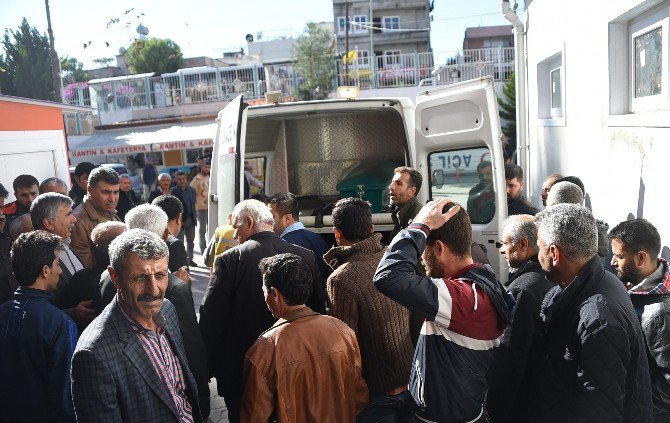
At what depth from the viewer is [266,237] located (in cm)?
364

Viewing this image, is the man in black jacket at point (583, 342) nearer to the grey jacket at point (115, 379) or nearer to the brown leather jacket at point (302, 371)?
the brown leather jacket at point (302, 371)

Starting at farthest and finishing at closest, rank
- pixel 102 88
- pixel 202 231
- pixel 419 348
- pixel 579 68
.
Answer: pixel 102 88 < pixel 202 231 < pixel 579 68 < pixel 419 348

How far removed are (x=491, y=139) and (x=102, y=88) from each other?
30.2 m

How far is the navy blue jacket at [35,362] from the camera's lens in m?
2.71

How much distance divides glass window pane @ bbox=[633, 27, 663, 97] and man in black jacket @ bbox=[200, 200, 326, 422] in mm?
2800

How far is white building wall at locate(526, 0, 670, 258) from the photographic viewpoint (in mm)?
3869

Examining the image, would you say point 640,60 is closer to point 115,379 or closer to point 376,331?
point 376,331

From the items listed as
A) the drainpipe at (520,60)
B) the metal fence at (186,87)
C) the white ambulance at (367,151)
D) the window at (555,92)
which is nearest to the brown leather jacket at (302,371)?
the white ambulance at (367,151)

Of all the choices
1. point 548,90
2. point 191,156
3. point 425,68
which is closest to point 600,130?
point 548,90

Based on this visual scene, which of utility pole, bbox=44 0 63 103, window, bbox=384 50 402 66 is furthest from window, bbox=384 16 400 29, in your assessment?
utility pole, bbox=44 0 63 103

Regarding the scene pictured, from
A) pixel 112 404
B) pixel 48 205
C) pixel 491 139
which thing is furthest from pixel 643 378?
pixel 48 205

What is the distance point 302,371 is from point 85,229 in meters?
3.09

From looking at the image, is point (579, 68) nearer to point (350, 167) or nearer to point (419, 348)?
point (350, 167)

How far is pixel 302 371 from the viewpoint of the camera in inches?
97.8
